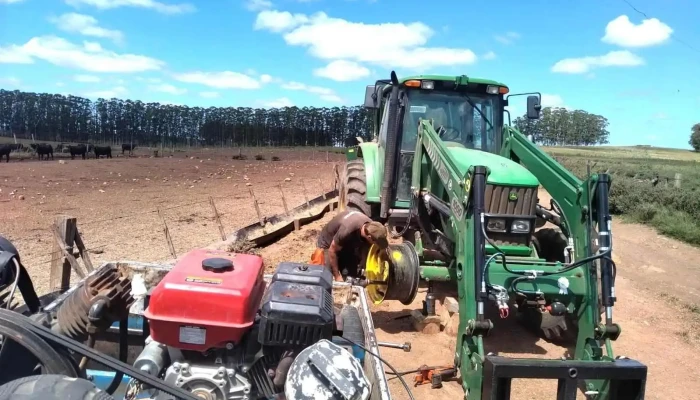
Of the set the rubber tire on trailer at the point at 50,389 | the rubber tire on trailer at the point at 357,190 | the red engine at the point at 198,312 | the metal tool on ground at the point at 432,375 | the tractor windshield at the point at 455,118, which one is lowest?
the metal tool on ground at the point at 432,375

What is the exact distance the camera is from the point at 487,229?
5.50m

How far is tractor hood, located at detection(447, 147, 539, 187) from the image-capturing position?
5.48 m

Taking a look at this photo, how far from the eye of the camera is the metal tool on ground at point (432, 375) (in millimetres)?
4855

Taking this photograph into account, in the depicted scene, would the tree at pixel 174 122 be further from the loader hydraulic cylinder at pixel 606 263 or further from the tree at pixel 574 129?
the loader hydraulic cylinder at pixel 606 263

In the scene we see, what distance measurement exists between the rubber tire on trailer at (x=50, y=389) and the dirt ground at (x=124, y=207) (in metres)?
5.16

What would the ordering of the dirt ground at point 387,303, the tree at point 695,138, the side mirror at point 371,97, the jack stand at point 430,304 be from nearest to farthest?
the dirt ground at point 387,303
the jack stand at point 430,304
the side mirror at point 371,97
the tree at point 695,138

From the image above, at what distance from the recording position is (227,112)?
106 metres

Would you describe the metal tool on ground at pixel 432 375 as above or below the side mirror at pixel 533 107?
below

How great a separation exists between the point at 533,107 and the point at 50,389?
6446mm

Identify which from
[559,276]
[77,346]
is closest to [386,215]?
[559,276]

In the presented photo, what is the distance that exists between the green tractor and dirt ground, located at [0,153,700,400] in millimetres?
583

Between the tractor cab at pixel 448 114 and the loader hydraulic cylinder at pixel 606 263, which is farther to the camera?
the tractor cab at pixel 448 114

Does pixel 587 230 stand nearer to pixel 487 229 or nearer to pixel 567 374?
pixel 487 229

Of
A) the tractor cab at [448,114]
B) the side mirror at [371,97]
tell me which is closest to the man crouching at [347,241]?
the tractor cab at [448,114]
